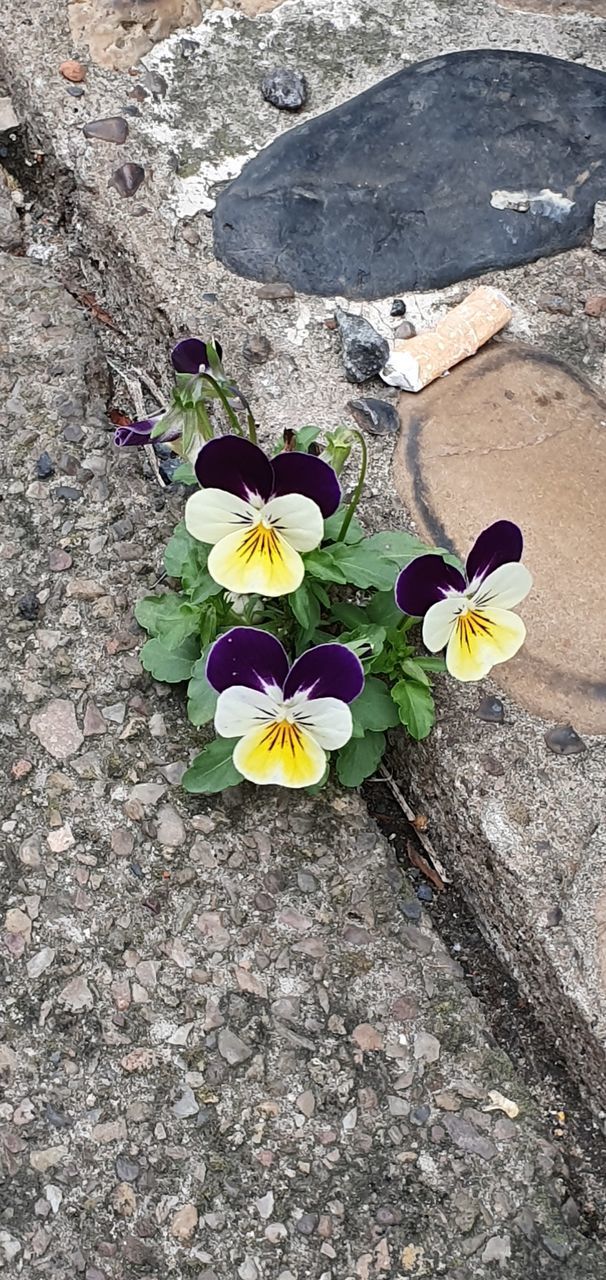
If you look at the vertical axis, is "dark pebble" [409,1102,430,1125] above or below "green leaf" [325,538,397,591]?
below

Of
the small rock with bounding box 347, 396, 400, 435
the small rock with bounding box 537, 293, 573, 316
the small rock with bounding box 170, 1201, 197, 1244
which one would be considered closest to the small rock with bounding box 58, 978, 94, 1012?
the small rock with bounding box 170, 1201, 197, 1244

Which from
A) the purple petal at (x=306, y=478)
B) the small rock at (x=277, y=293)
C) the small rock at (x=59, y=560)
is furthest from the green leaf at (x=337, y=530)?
the small rock at (x=277, y=293)

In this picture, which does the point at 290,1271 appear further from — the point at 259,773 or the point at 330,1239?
the point at 259,773

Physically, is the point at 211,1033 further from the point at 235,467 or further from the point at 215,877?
the point at 235,467

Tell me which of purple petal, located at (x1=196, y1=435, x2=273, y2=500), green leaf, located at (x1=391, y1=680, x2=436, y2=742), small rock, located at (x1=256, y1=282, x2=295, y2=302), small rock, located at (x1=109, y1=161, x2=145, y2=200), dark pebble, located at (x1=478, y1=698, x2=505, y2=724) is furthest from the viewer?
small rock, located at (x1=109, y1=161, x2=145, y2=200)

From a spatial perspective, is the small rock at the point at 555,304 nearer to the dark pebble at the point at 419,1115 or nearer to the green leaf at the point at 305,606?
the green leaf at the point at 305,606

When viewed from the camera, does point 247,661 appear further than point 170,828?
No

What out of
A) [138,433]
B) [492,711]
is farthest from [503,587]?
[138,433]

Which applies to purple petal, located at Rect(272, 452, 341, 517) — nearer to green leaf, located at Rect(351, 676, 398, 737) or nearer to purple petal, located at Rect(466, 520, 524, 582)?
purple petal, located at Rect(466, 520, 524, 582)
